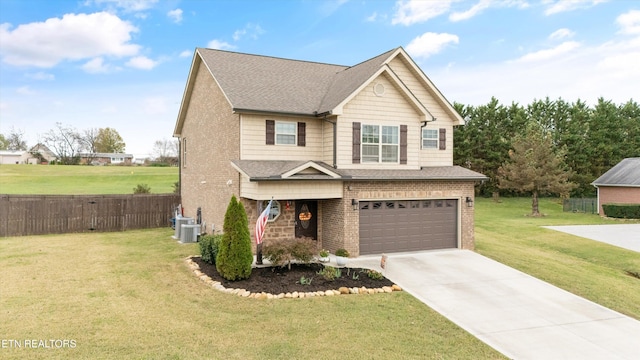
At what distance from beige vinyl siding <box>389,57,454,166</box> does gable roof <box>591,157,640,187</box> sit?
85.1 feet

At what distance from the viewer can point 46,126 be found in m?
74.4

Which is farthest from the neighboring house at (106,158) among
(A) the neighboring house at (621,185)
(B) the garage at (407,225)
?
(A) the neighboring house at (621,185)

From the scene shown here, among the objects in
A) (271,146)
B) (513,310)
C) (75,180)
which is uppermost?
(271,146)

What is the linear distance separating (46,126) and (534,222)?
82.0 m

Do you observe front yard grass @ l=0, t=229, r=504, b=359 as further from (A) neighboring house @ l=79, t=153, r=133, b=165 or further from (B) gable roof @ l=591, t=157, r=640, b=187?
(A) neighboring house @ l=79, t=153, r=133, b=165

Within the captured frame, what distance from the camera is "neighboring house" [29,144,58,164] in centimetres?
7556

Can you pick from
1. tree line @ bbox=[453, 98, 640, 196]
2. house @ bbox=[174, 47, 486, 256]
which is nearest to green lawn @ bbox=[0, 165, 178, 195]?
house @ bbox=[174, 47, 486, 256]

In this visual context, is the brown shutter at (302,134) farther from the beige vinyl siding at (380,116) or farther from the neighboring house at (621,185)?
the neighboring house at (621,185)

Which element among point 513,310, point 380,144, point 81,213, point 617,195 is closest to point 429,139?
point 380,144

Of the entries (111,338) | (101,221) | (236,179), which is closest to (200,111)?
(236,179)

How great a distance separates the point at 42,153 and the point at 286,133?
8246 centimetres

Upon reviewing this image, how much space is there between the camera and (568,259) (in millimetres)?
18000

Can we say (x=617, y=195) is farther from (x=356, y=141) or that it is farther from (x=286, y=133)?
(x=286, y=133)

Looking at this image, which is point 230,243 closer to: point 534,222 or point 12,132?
point 534,222
